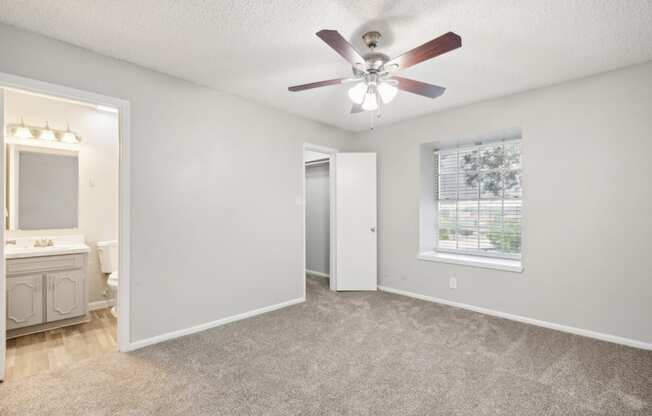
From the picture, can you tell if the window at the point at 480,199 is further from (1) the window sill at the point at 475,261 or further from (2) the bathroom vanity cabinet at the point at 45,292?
(2) the bathroom vanity cabinet at the point at 45,292

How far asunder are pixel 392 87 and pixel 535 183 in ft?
6.57

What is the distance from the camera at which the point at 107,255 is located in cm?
377

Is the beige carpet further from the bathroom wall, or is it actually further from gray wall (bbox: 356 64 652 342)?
the bathroom wall

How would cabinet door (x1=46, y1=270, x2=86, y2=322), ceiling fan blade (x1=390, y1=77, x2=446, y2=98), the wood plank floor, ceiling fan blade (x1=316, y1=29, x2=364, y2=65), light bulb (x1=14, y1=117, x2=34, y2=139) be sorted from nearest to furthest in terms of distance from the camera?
ceiling fan blade (x1=316, y1=29, x2=364, y2=65), ceiling fan blade (x1=390, y1=77, x2=446, y2=98), the wood plank floor, cabinet door (x1=46, y1=270, x2=86, y2=322), light bulb (x1=14, y1=117, x2=34, y2=139)

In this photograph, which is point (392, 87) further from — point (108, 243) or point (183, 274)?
point (108, 243)

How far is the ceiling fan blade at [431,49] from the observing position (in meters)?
1.64

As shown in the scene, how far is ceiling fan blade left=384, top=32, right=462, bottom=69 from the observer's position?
1643mm

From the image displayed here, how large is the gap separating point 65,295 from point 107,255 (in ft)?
2.03

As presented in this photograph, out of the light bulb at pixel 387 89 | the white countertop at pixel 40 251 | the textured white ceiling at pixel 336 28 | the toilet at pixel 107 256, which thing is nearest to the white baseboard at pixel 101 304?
the toilet at pixel 107 256

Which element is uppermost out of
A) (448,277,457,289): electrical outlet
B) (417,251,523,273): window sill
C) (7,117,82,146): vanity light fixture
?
(7,117,82,146): vanity light fixture

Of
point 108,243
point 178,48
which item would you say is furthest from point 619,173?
point 108,243

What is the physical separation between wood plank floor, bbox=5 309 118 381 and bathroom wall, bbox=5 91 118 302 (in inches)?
28.4

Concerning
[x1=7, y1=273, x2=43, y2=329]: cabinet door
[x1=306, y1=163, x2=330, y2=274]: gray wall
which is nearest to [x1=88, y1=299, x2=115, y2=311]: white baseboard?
[x1=7, y1=273, x2=43, y2=329]: cabinet door

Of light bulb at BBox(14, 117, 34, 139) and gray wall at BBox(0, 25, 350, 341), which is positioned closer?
gray wall at BBox(0, 25, 350, 341)
